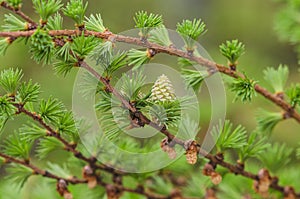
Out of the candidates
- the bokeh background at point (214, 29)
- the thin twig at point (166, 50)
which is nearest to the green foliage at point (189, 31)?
the thin twig at point (166, 50)

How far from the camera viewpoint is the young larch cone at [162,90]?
1.96 ft

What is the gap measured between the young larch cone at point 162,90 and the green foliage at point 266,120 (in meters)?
0.17

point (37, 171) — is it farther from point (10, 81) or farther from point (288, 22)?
point (288, 22)

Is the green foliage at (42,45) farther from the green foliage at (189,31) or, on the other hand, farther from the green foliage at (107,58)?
the green foliage at (189,31)

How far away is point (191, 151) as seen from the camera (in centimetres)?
62

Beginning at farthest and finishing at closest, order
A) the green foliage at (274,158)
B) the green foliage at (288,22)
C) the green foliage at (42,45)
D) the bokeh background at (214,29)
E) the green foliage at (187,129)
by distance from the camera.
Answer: the bokeh background at (214,29) → the green foliage at (288,22) → the green foliage at (274,158) → the green foliage at (187,129) → the green foliage at (42,45)

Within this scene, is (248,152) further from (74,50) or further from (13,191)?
(13,191)

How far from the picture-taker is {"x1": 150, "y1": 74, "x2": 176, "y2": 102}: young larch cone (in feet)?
1.96

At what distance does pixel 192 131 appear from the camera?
25.5 inches

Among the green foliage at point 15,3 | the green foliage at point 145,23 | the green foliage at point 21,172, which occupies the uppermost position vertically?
the green foliage at point 145,23

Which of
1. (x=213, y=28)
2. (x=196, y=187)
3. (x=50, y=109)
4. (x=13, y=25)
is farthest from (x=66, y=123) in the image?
(x=213, y=28)

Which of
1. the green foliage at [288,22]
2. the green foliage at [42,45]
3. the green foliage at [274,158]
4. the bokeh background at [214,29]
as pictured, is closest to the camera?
the green foliage at [42,45]

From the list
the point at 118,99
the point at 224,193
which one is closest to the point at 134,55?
the point at 118,99

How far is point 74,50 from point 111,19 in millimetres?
3131
